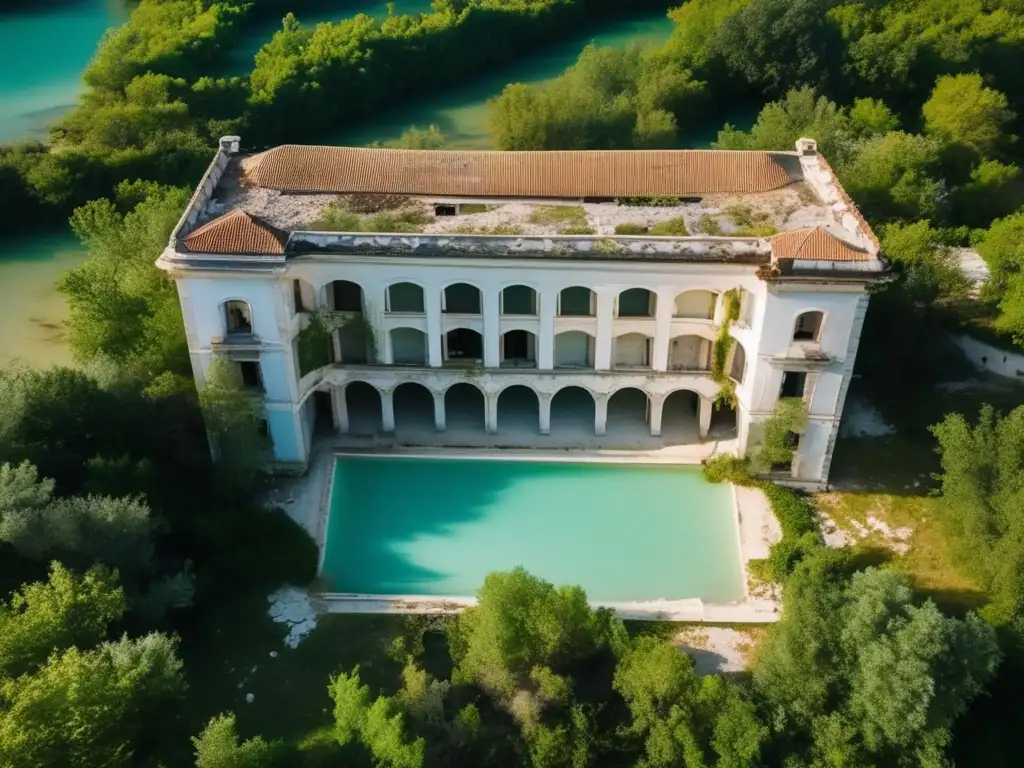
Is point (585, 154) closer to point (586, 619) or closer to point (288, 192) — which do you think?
point (288, 192)

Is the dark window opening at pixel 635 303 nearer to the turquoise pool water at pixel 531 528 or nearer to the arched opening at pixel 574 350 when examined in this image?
the arched opening at pixel 574 350

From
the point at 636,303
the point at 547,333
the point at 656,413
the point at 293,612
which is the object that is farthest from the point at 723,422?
the point at 293,612

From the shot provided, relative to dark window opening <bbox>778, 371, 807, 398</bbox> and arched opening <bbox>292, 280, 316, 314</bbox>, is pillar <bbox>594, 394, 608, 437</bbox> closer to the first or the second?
dark window opening <bbox>778, 371, 807, 398</bbox>

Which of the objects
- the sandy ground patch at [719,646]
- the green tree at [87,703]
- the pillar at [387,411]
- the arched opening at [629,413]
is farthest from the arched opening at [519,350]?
the green tree at [87,703]

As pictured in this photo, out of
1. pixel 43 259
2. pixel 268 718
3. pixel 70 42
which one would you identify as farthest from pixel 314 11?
pixel 268 718

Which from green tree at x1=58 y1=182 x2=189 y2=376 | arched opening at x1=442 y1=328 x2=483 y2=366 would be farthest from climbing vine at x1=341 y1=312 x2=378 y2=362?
green tree at x1=58 y1=182 x2=189 y2=376
